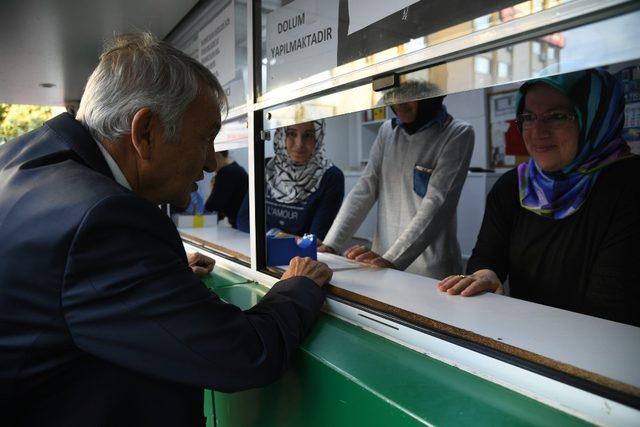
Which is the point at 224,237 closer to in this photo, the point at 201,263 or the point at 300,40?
the point at 201,263

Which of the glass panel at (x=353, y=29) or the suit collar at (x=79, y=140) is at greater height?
the glass panel at (x=353, y=29)

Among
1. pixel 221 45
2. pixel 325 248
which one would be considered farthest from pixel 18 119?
pixel 325 248

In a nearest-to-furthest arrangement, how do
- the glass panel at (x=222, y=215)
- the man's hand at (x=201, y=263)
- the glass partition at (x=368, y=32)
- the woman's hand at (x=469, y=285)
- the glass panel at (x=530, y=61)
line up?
the glass panel at (x=530, y=61) → the glass partition at (x=368, y=32) → the woman's hand at (x=469, y=285) → the man's hand at (x=201, y=263) → the glass panel at (x=222, y=215)

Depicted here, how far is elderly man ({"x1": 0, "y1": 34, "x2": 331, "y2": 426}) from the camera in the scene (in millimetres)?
684

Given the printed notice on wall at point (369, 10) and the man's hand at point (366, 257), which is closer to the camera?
the printed notice on wall at point (369, 10)

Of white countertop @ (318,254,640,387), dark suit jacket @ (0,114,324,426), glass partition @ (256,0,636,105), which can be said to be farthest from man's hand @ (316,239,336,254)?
dark suit jacket @ (0,114,324,426)

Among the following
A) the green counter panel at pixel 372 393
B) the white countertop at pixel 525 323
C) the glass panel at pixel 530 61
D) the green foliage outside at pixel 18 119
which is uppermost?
the green foliage outside at pixel 18 119

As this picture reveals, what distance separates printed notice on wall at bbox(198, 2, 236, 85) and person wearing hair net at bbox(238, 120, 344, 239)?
545 mm

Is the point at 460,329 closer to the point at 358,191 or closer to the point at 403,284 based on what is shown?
the point at 403,284

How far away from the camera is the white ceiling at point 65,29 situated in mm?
2033

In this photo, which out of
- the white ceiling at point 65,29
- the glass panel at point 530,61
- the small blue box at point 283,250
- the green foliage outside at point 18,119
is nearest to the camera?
the glass panel at point 530,61

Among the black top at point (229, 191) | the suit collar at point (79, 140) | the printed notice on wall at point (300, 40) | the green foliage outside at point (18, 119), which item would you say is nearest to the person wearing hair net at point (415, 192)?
the printed notice on wall at point (300, 40)

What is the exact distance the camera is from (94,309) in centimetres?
68

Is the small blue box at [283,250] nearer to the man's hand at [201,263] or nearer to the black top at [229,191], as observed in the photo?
the man's hand at [201,263]
